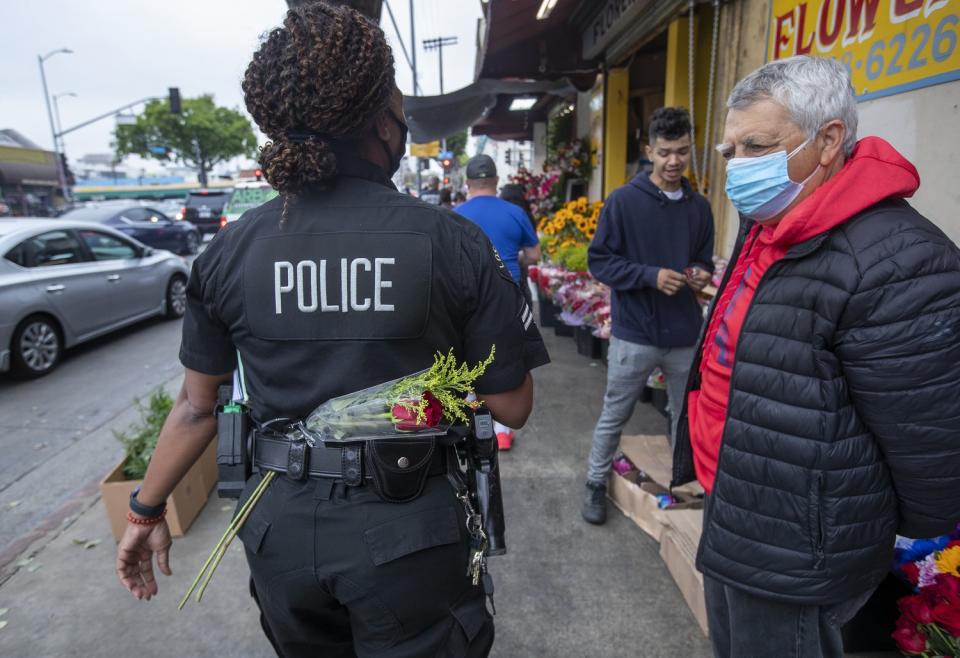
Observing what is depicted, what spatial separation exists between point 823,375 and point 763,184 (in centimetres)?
49

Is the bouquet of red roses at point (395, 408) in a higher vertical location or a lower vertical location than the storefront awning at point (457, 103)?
lower

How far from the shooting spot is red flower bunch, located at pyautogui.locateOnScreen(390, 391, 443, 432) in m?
1.19

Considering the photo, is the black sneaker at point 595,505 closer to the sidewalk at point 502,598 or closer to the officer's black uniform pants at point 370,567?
the sidewalk at point 502,598

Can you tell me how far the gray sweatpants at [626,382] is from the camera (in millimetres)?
2875

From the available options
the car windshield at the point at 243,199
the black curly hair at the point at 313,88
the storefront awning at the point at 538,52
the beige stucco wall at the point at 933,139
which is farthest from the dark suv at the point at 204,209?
the black curly hair at the point at 313,88

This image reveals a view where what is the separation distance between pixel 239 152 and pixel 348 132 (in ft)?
170

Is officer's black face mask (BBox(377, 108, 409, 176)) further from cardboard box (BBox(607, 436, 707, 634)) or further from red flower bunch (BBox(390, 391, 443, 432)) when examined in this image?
cardboard box (BBox(607, 436, 707, 634))

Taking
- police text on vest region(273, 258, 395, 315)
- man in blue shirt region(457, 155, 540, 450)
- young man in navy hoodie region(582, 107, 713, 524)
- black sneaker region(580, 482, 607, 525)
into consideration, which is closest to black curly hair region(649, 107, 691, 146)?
young man in navy hoodie region(582, 107, 713, 524)

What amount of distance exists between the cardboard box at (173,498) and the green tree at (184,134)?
147ft

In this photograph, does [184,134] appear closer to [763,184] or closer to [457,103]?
[457,103]

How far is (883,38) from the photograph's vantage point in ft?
8.89

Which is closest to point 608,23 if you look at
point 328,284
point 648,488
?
point 648,488

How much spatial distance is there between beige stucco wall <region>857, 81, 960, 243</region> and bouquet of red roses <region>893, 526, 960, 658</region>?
1.36 m

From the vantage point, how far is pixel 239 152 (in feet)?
155
